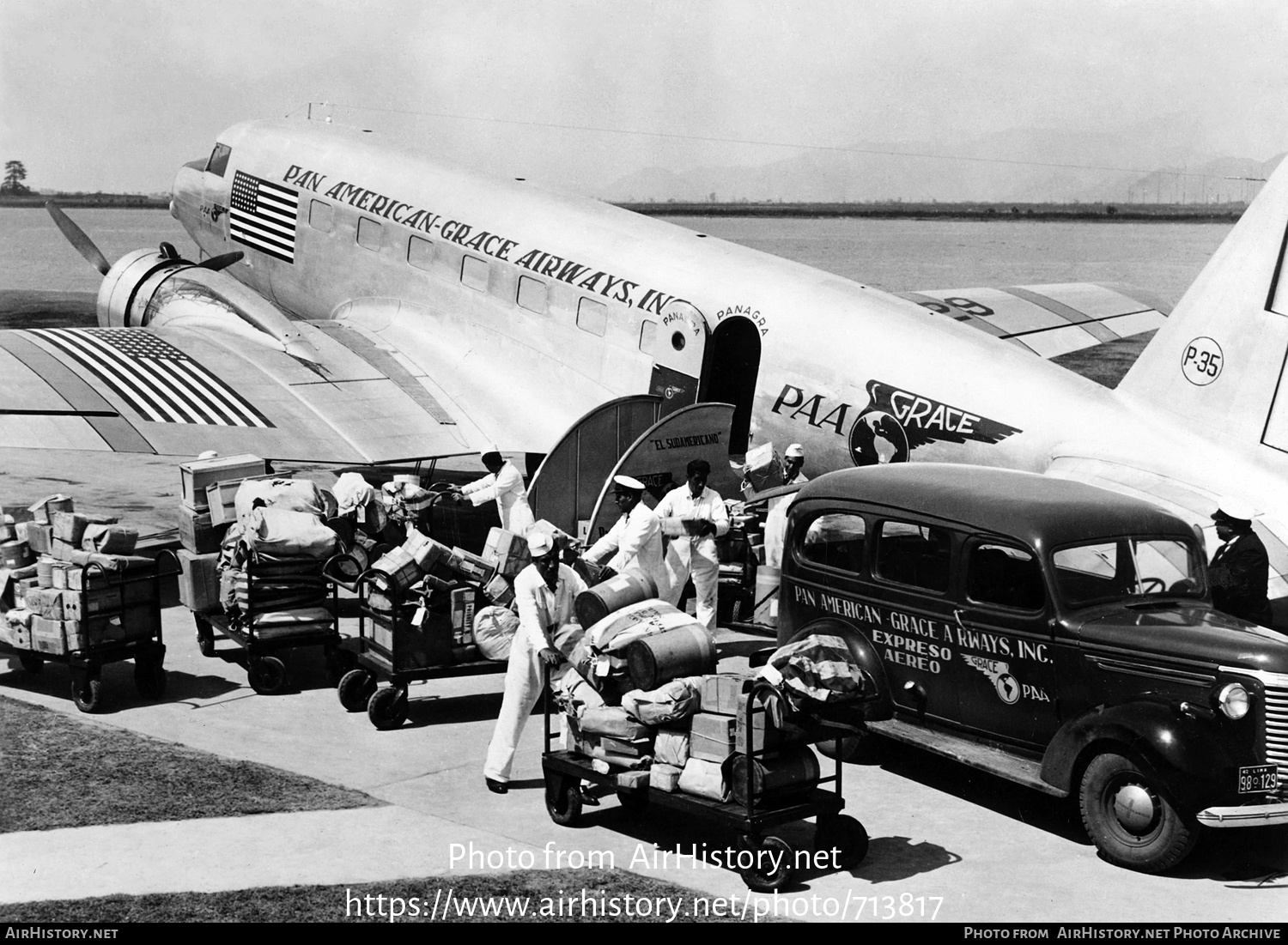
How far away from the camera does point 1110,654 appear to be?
837 centimetres

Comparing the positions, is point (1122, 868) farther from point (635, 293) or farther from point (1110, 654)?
point (635, 293)

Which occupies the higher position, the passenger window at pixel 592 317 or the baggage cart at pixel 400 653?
the passenger window at pixel 592 317

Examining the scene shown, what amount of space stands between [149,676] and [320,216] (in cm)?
1029

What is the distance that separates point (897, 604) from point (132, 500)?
13.9 metres

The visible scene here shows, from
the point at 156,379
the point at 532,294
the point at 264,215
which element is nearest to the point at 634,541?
the point at 532,294

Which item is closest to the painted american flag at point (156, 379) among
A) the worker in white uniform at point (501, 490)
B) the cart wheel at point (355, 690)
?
the worker in white uniform at point (501, 490)

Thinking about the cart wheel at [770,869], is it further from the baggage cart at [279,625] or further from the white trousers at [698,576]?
the baggage cart at [279,625]

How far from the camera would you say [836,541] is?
33.7 feet

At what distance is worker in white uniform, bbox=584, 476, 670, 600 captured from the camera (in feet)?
38.5

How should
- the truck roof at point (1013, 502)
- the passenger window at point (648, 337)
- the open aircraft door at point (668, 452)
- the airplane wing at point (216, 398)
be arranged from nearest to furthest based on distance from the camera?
the truck roof at point (1013, 502) < the open aircraft door at point (668, 452) < the airplane wing at point (216, 398) < the passenger window at point (648, 337)

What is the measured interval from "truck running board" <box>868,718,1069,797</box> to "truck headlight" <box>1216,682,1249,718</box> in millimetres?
1085

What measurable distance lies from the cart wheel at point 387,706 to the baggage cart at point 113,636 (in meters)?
2.00

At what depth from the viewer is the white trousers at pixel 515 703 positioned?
9328 millimetres
